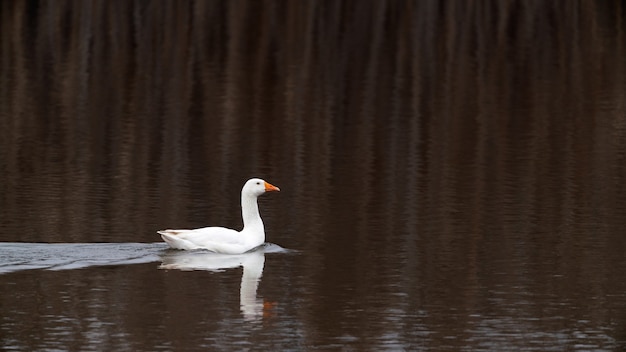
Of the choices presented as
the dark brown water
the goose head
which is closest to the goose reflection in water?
the dark brown water

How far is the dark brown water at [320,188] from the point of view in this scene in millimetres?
13297

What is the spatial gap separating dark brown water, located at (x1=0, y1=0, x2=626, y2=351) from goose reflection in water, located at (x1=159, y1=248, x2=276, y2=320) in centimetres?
5

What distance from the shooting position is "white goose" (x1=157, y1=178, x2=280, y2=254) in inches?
661

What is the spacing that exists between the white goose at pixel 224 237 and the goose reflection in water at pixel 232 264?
0.28ft

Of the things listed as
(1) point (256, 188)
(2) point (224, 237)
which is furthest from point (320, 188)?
(2) point (224, 237)

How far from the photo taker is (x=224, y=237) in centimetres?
1702

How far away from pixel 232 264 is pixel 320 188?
16.7 feet

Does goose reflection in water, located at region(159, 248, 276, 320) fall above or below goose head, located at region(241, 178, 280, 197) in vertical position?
below

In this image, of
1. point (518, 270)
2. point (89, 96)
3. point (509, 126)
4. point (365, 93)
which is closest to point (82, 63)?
point (89, 96)

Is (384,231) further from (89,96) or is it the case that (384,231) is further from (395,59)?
(395,59)

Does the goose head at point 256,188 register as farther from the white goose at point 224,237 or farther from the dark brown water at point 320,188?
the dark brown water at point 320,188

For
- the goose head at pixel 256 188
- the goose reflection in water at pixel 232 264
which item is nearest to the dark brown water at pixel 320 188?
the goose reflection in water at pixel 232 264

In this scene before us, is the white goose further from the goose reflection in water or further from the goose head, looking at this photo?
the goose head

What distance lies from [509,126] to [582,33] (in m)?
20.1
